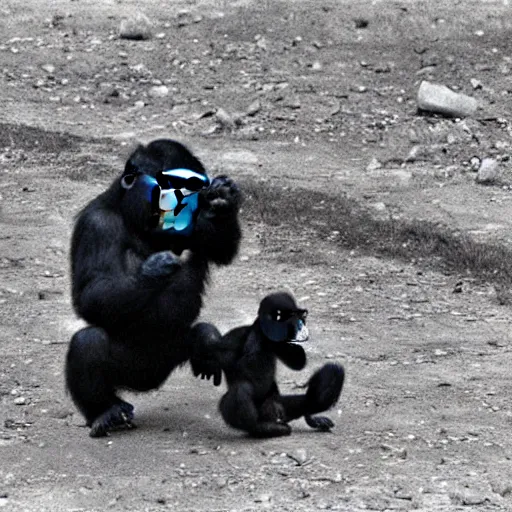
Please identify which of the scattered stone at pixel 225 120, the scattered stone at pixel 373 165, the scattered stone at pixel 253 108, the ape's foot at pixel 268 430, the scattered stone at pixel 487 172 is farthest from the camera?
the scattered stone at pixel 253 108

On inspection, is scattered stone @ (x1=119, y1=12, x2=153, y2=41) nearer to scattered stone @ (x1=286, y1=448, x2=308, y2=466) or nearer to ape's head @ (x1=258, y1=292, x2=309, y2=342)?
ape's head @ (x1=258, y1=292, x2=309, y2=342)

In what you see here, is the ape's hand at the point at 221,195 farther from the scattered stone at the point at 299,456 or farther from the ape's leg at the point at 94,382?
the scattered stone at the point at 299,456

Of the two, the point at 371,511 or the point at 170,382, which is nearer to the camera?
the point at 371,511

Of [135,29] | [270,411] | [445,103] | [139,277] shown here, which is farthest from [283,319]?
[135,29]

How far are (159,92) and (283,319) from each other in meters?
7.51

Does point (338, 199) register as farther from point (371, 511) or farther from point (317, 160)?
point (371, 511)

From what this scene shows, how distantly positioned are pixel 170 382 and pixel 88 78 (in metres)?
6.85

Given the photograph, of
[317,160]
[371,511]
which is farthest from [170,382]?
[317,160]

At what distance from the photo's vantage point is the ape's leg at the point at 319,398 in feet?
23.2

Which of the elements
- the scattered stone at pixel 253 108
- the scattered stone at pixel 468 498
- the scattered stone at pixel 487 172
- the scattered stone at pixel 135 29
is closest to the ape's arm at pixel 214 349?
the scattered stone at pixel 468 498

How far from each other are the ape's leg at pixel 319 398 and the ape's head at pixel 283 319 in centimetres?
23

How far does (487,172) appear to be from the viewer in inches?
471

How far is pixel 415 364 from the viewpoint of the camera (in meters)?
8.29

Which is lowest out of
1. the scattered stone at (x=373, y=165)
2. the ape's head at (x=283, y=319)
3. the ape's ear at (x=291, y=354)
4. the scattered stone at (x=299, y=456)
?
the scattered stone at (x=299, y=456)
